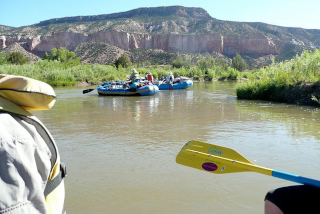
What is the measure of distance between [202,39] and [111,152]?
9798cm

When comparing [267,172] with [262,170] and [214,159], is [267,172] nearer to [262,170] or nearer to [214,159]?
[262,170]

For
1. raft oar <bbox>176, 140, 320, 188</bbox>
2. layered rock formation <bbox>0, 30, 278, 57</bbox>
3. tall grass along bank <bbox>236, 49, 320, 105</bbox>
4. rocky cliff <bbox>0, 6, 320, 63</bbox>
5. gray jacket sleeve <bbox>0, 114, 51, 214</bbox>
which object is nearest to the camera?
gray jacket sleeve <bbox>0, 114, 51, 214</bbox>

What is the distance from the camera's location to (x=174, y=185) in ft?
15.8

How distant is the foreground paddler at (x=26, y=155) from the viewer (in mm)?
1267

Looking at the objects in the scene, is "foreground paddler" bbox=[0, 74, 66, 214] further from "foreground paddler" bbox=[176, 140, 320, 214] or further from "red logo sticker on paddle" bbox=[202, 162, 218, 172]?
"red logo sticker on paddle" bbox=[202, 162, 218, 172]

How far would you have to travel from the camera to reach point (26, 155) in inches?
52.5

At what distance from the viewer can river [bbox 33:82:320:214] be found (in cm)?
429

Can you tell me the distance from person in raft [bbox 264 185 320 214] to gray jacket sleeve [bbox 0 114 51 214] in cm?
121

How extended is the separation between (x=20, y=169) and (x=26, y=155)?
0.20 feet

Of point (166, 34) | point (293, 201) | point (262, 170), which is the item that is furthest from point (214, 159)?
point (166, 34)

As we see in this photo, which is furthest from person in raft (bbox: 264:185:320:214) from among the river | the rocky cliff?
the rocky cliff

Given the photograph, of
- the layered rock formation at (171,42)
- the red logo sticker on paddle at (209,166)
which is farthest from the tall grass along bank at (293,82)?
the layered rock formation at (171,42)

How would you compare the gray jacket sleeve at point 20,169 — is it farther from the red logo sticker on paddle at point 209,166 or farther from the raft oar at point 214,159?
the red logo sticker on paddle at point 209,166

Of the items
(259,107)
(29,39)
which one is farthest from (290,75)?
(29,39)
